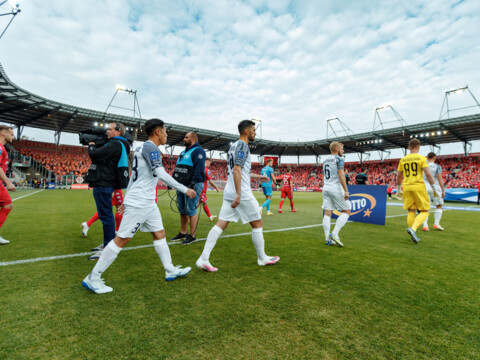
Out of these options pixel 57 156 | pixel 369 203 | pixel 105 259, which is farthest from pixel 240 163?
pixel 57 156

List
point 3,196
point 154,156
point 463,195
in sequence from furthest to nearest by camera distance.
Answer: point 463,195, point 3,196, point 154,156

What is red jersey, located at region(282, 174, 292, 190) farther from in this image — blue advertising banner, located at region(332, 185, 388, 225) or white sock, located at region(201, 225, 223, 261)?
white sock, located at region(201, 225, 223, 261)

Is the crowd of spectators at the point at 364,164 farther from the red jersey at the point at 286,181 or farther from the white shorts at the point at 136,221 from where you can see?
the white shorts at the point at 136,221

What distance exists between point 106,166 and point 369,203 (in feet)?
A: 23.3

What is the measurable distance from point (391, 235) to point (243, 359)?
17.7ft

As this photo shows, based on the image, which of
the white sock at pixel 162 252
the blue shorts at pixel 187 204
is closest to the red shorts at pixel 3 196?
the blue shorts at pixel 187 204

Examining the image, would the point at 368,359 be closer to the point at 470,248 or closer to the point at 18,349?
the point at 18,349

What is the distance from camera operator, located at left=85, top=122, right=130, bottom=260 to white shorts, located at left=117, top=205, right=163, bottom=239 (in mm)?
1126

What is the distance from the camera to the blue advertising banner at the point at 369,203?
6.81 meters

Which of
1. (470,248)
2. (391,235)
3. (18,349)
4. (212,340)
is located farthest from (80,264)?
(470,248)

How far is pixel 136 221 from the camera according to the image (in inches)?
95.8

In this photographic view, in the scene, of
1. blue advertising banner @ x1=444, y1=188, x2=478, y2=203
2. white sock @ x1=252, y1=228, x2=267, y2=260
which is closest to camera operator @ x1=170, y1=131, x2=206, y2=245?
white sock @ x1=252, y1=228, x2=267, y2=260

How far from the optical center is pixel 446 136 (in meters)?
33.9

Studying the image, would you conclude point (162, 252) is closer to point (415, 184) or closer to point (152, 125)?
point (152, 125)
